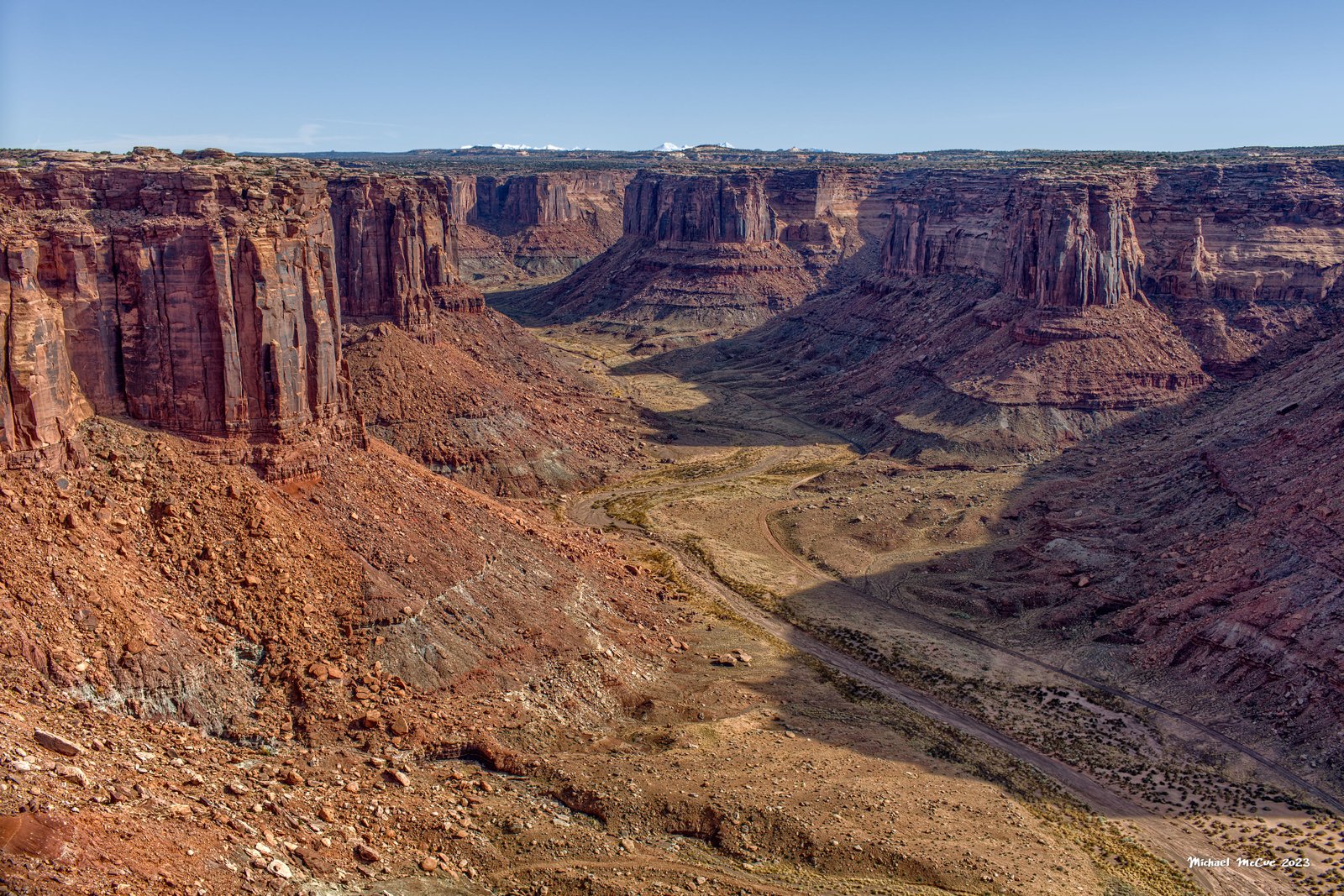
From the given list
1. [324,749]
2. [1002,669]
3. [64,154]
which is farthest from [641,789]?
[64,154]

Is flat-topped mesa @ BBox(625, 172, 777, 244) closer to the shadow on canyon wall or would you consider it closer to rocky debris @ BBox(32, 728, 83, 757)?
the shadow on canyon wall

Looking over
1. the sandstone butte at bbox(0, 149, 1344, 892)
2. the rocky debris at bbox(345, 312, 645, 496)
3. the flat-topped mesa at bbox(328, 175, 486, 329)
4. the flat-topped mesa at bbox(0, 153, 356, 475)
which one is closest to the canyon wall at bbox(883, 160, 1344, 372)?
the sandstone butte at bbox(0, 149, 1344, 892)

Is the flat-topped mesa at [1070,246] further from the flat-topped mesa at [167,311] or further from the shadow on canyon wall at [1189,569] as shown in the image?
the flat-topped mesa at [167,311]

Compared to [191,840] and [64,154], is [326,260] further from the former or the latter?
[191,840]

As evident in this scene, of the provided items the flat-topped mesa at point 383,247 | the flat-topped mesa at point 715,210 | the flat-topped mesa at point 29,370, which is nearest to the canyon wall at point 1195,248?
the flat-topped mesa at point 383,247

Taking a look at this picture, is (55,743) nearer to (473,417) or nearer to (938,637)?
(938,637)

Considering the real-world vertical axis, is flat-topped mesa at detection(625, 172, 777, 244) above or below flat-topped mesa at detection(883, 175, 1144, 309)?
above
